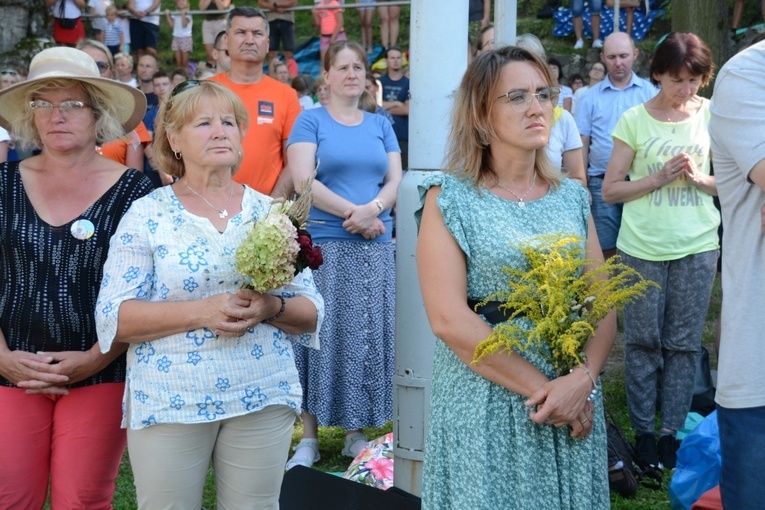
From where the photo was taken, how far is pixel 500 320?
2.95m

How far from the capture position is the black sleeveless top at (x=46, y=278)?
3.39m

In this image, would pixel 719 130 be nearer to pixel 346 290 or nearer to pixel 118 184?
pixel 118 184

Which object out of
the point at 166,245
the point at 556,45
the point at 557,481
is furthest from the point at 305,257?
the point at 556,45

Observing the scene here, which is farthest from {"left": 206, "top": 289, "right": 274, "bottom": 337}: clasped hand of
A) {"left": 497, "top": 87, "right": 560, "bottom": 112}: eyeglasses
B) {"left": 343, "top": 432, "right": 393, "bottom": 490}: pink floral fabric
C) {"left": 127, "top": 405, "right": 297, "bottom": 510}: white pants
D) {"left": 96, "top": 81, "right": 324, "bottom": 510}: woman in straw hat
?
{"left": 343, "top": 432, "right": 393, "bottom": 490}: pink floral fabric

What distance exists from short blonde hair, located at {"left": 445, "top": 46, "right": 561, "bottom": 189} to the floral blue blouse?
0.76m

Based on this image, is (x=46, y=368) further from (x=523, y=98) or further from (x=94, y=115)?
(x=523, y=98)

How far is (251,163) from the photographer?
18.1ft

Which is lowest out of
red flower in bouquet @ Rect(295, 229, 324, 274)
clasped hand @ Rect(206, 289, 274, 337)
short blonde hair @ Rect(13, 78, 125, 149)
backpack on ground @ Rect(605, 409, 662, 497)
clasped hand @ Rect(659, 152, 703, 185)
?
backpack on ground @ Rect(605, 409, 662, 497)

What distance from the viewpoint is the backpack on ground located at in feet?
16.2

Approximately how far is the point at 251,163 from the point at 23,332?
2.32 metres

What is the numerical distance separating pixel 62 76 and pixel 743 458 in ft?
8.51

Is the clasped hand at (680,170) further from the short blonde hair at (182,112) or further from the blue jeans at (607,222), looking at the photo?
the short blonde hair at (182,112)

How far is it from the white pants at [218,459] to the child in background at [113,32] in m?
12.0

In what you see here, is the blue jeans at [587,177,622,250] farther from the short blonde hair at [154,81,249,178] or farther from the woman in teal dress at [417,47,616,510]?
the short blonde hair at [154,81,249,178]
